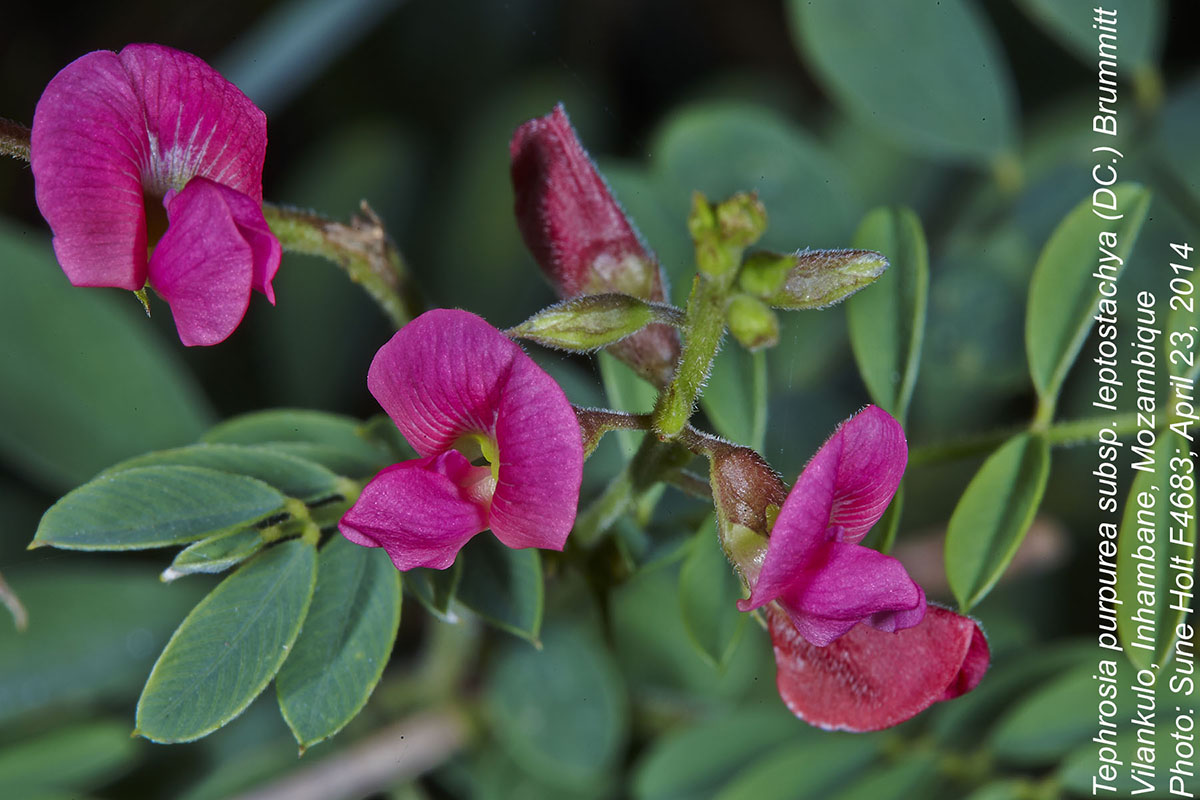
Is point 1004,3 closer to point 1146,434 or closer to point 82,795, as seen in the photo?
point 1146,434

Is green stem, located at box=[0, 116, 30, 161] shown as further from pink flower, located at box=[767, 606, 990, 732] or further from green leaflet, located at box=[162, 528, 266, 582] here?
pink flower, located at box=[767, 606, 990, 732]

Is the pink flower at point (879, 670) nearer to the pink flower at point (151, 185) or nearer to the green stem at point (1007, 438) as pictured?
the green stem at point (1007, 438)

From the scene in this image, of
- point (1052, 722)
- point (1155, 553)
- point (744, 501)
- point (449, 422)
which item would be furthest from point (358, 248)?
point (1052, 722)

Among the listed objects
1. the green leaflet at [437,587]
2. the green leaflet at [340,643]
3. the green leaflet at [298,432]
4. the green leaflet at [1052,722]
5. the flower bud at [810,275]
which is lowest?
the green leaflet at [1052,722]

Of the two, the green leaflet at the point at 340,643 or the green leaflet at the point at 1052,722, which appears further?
the green leaflet at the point at 1052,722

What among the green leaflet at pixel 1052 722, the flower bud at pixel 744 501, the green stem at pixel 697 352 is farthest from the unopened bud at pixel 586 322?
the green leaflet at pixel 1052 722

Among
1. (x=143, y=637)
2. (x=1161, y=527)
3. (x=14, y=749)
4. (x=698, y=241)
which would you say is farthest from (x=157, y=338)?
(x=1161, y=527)
